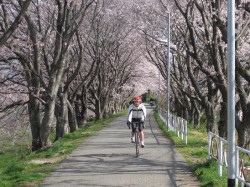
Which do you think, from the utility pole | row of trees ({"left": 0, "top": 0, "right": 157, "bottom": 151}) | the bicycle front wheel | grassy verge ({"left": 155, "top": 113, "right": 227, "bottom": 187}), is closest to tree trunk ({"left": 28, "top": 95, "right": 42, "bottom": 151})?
row of trees ({"left": 0, "top": 0, "right": 157, "bottom": 151})

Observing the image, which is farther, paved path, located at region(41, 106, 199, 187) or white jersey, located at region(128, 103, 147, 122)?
white jersey, located at region(128, 103, 147, 122)

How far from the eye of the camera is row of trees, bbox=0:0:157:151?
16.0m

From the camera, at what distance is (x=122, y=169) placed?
34.5ft

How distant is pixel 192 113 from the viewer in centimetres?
3344

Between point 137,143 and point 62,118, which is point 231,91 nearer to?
point 137,143

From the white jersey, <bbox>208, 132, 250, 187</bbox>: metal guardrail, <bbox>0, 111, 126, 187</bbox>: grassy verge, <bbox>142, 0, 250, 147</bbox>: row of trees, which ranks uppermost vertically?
<bbox>142, 0, 250, 147</bbox>: row of trees

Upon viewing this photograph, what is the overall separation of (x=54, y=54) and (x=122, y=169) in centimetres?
742

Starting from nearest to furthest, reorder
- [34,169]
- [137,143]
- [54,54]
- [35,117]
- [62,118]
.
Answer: [34,169] < [137,143] < [54,54] < [35,117] < [62,118]

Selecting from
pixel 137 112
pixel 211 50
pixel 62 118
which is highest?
pixel 211 50

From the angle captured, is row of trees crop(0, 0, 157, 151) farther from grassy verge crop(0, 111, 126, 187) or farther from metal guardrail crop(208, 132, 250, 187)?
metal guardrail crop(208, 132, 250, 187)

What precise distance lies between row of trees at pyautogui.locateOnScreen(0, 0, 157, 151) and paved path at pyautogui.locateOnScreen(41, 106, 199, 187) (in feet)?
10.8

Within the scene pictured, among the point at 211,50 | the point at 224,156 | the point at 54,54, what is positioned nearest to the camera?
the point at 224,156

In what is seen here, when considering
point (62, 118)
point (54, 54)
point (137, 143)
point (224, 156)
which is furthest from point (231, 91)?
point (62, 118)

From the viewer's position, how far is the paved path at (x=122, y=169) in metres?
9.02
